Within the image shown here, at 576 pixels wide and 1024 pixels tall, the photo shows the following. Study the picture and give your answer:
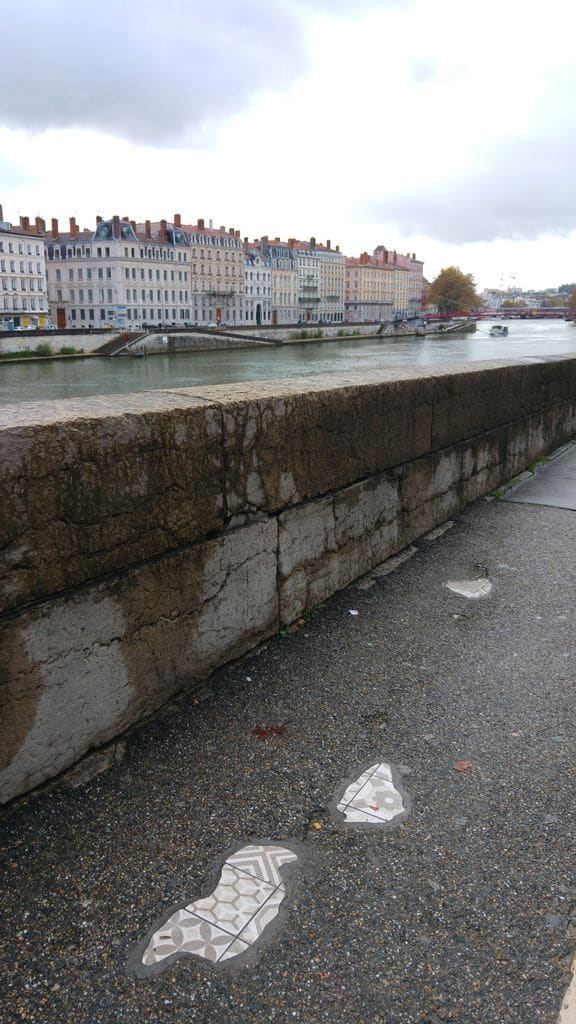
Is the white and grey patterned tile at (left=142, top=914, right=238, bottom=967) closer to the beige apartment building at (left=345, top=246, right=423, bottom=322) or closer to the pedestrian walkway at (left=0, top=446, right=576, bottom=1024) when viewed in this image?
the pedestrian walkway at (left=0, top=446, right=576, bottom=1024)

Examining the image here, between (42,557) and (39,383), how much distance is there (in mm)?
41992

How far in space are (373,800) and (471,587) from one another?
1741 millimetres

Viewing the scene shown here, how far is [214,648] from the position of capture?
2.78m

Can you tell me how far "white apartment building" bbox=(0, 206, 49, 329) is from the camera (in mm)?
85000

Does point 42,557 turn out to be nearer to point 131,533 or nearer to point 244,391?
point 131,533

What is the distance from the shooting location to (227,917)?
1.74 metres

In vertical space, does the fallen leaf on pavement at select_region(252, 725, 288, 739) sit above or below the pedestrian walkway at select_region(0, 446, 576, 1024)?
above

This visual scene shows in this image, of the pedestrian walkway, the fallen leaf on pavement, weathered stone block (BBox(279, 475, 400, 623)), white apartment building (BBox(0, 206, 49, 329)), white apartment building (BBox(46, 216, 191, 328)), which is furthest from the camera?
white apartment building (BBox(46, 216, 191, 328))

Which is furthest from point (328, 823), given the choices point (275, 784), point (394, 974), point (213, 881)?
point (394, 974)

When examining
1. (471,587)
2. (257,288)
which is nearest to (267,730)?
(471,587)

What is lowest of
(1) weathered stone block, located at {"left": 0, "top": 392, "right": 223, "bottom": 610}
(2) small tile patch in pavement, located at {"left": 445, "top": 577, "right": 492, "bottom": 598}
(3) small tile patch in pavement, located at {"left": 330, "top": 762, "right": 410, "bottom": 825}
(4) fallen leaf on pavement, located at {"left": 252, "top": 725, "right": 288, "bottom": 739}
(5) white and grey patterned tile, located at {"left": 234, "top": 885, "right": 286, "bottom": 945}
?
(5) white and grey patterned tile, located at {"left": 234, "top": 885, "right": 286, "bottom": 945}

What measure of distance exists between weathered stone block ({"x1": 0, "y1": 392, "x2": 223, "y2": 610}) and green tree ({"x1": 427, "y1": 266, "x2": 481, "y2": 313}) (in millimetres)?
141030

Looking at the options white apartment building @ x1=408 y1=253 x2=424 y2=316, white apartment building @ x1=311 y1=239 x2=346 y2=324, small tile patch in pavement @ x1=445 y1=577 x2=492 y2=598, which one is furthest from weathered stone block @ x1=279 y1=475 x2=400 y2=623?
white apartment building @ x1=408 y1=253 x2=424 y2=316

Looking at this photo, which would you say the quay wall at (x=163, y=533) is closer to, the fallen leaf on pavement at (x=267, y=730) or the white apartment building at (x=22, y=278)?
the fallen leaf on pavement at (x=267, y=730)
